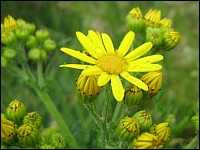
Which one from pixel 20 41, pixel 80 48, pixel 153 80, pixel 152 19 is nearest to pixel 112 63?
pixel 153 80

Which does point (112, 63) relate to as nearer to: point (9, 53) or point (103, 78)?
point (103, 78)

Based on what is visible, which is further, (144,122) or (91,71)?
(144,122)

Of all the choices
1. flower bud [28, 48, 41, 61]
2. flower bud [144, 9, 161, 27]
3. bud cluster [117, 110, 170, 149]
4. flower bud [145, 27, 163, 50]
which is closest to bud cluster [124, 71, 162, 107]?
bud cluster [117, 110, 170, 149]

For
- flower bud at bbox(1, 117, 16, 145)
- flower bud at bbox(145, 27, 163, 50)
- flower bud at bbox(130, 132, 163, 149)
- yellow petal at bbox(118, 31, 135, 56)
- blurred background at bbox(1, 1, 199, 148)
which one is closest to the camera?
flower bud at bbox(130, 132, 163, 149)

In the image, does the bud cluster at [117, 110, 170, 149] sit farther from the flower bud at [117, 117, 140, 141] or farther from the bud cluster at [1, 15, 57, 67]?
the bud cluster at [1, 15, 57, 67]

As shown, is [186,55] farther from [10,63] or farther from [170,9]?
[10,63]

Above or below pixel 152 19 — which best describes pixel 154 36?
below
